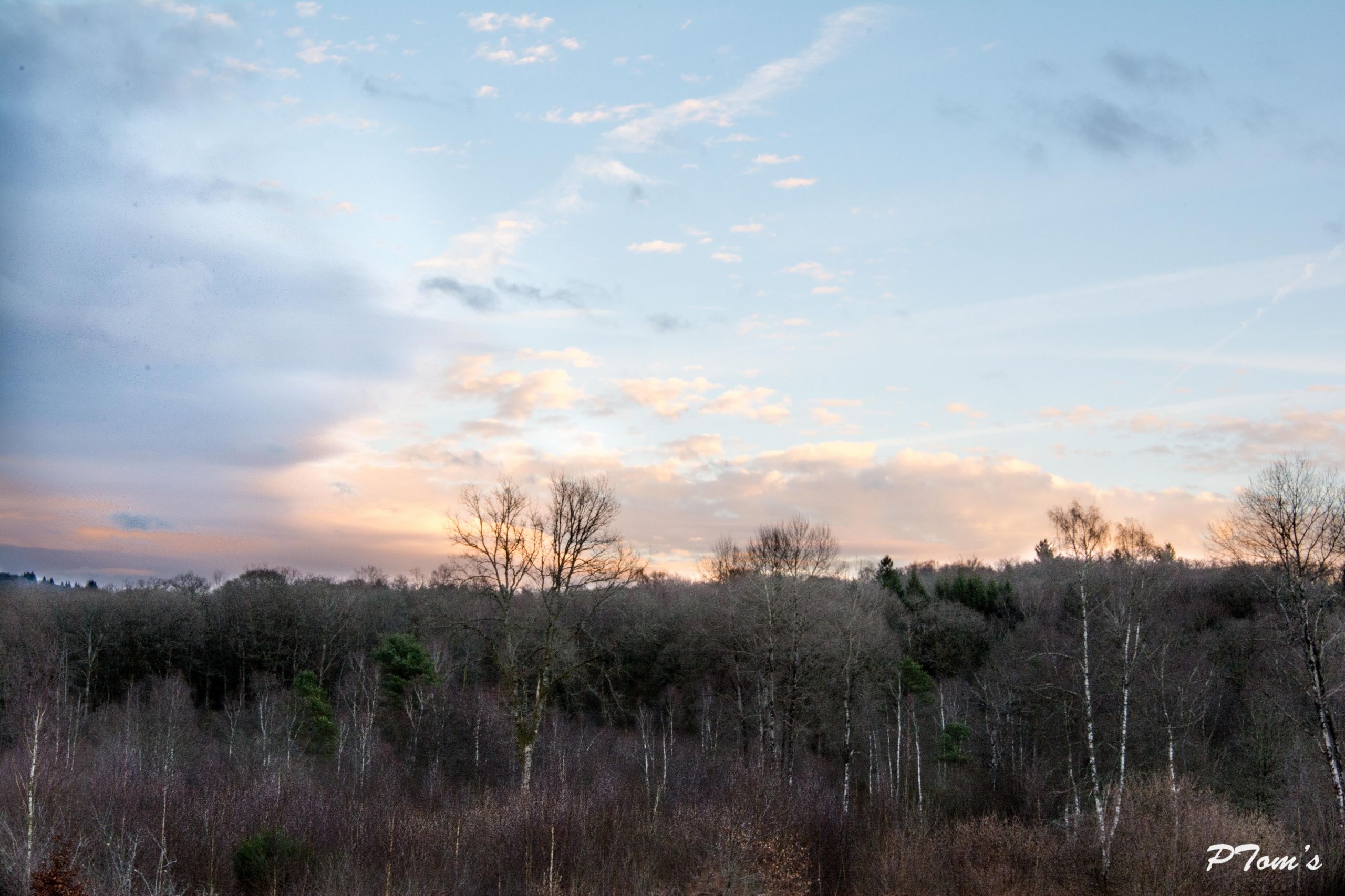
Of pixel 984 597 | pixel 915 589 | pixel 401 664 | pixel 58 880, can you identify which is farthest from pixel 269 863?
pixel 984 597

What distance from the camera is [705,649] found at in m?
65.6

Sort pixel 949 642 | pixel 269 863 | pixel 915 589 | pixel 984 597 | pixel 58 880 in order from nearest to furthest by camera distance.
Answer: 1. pixel 58 880
2. pixel 269 863
3. pixel 949 642
4. pixel 915 589
5. pixel 984 597

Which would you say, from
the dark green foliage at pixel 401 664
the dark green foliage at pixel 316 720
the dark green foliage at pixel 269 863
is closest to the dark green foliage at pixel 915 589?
the dark green foliage at pixel 401 664

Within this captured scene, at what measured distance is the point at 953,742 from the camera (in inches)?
2217

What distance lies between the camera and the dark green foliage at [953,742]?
181 feet

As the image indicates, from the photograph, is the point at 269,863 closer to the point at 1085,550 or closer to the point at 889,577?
the point at 1085,550

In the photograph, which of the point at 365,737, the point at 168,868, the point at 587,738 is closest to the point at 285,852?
the point at 168,868

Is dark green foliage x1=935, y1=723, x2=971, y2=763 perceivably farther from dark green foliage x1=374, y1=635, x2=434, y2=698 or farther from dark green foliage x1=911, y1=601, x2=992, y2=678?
dark green foliage x1=374, y1=635, x2=434, y2=698

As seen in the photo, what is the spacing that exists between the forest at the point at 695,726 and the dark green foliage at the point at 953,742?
30 centimetres

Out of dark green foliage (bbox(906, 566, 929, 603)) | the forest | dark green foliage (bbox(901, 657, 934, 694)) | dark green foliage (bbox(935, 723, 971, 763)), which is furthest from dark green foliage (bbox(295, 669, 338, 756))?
dark green foliage (bbox(906, 566, 929, 603))

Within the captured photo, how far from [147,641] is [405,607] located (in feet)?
65.3

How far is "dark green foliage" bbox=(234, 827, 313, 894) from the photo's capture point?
27.4 metres

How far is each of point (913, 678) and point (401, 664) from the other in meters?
34.9

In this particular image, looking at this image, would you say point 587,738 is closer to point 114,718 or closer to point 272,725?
point 272,725
